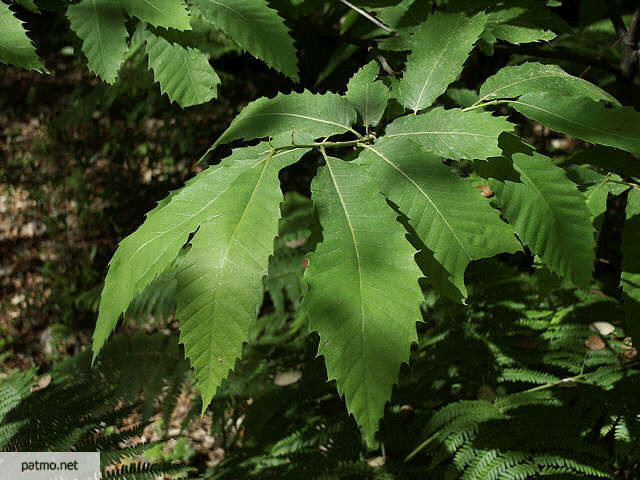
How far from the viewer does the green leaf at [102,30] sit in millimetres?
1148

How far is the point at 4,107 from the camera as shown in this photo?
548 cm

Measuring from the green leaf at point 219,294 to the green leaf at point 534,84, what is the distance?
0.59 meters

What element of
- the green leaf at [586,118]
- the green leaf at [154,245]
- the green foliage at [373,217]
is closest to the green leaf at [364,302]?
the green foliage at [373,217]

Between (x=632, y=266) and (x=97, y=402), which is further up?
(x=632, y=266)

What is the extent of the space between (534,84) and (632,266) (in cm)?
40

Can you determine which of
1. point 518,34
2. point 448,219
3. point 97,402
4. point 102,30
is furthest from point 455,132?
point 97,402

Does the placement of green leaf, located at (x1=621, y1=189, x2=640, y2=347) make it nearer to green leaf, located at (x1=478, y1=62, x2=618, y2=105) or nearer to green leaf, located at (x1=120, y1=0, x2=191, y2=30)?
green leaf, located at (x1=478, y1=62, x2=618, y2=105)

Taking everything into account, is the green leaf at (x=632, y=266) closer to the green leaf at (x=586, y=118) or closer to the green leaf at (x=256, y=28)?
the green leaf at (x=586, y=118)

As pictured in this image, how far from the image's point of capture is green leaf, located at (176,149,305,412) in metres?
0.72

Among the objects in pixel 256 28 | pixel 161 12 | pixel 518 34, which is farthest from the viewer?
pixel 518 34

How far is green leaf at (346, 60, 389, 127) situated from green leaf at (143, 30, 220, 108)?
Result: 0.33 meters

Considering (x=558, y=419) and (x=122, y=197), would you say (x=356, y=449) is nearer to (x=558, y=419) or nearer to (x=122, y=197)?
(x=558, y=419)

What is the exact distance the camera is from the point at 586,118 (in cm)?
99

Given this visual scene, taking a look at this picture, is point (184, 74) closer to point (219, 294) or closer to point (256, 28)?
point (256, 28)
